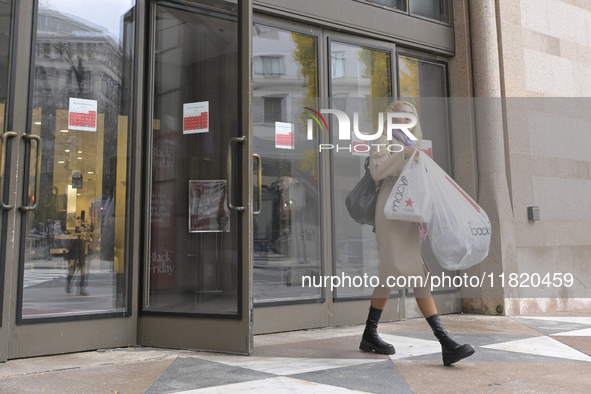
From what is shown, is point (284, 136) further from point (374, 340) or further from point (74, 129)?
point (374, 340)

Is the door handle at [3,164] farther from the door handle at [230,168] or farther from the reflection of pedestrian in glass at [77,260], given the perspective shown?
the door handle at [230,168]

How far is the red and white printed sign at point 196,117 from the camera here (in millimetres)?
4797

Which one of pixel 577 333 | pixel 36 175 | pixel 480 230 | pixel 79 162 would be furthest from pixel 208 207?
pixel 577 333

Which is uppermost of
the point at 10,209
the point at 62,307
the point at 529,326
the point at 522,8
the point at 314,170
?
the point at 522,8

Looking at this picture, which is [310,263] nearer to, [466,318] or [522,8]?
[466,318]

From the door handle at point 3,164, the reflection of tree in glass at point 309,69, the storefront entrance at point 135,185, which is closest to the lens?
the door handle at point 3,164

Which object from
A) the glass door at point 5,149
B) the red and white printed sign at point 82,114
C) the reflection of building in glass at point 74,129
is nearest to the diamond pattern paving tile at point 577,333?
the reflection of building in glass at point 74,129

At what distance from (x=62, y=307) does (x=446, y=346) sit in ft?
9.05

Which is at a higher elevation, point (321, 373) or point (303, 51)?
point (303, 51)

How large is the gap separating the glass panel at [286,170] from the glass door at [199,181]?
899 millimetres

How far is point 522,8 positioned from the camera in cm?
727

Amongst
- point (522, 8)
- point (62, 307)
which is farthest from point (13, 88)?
point (522, 8)

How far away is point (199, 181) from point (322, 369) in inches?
74.5

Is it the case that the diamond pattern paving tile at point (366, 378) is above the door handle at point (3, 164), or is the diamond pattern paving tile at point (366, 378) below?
below
